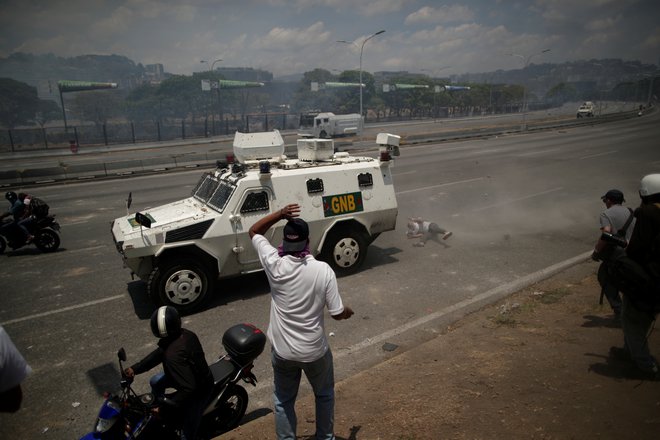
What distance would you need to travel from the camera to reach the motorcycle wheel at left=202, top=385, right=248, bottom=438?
4207mm

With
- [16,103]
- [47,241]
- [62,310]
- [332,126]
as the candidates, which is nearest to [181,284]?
[62,310]

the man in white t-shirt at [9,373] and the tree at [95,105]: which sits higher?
the tree at [95,105]

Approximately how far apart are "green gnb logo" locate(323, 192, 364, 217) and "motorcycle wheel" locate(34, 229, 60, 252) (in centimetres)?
730

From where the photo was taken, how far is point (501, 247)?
32.7ft

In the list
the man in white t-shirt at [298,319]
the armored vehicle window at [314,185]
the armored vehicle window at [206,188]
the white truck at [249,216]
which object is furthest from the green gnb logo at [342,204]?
the man in white t-shirt at [298,319]

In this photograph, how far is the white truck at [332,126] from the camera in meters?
43.5

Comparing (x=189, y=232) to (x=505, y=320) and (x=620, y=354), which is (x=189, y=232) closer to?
(x=505, y=320)

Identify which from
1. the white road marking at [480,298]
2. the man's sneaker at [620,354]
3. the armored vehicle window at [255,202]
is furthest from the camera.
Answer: the armored vehicle window at [255,202]

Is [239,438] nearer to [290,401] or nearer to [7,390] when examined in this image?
[290,401]

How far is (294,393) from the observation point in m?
3.55

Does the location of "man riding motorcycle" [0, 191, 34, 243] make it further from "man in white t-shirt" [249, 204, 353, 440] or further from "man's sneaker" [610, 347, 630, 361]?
"man's sneaker" [610, 347, 630, 361]

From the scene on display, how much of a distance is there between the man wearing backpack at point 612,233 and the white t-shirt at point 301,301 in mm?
3838

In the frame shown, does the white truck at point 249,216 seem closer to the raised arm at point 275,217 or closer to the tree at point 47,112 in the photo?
the raised arm at point 275,217

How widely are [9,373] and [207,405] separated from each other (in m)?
1.94
